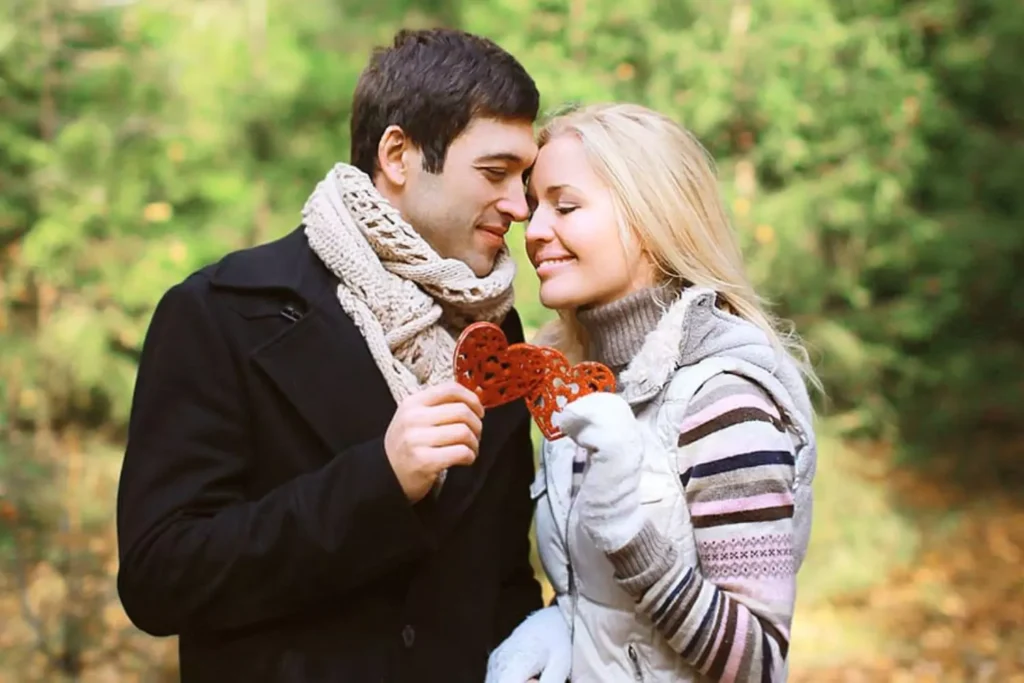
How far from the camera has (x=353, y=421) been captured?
85.9 inches

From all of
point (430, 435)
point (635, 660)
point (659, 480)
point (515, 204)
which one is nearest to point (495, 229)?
point (515, 204)

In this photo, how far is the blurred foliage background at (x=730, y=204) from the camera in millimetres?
5758

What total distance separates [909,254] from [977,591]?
2618 millimetres

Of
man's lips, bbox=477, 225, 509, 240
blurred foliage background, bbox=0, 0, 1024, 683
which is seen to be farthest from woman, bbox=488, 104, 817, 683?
blurred foliage background, bbox=0, 0, 1024, 683

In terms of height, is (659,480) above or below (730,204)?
below

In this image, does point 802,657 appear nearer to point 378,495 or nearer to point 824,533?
point 824,533

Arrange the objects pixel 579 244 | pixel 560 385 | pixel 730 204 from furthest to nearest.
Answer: pixel 730 204 < pixel 579 244 < pixel 560 385

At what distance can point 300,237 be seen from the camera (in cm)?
234

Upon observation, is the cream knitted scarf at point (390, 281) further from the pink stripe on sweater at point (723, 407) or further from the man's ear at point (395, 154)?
the pink stripe on sweater at point (723, 407)

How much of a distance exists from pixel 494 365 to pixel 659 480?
1.33 feet

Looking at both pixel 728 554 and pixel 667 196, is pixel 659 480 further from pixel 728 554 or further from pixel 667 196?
pixel 667 196

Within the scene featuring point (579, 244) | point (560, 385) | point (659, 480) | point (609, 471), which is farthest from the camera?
point (579, 244)

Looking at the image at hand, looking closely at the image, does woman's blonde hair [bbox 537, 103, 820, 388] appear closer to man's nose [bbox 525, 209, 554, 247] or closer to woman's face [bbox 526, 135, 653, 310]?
woman's face [bbox 526, 135, 653, 310]

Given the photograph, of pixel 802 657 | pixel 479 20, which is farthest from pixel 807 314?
pixel 479 20
